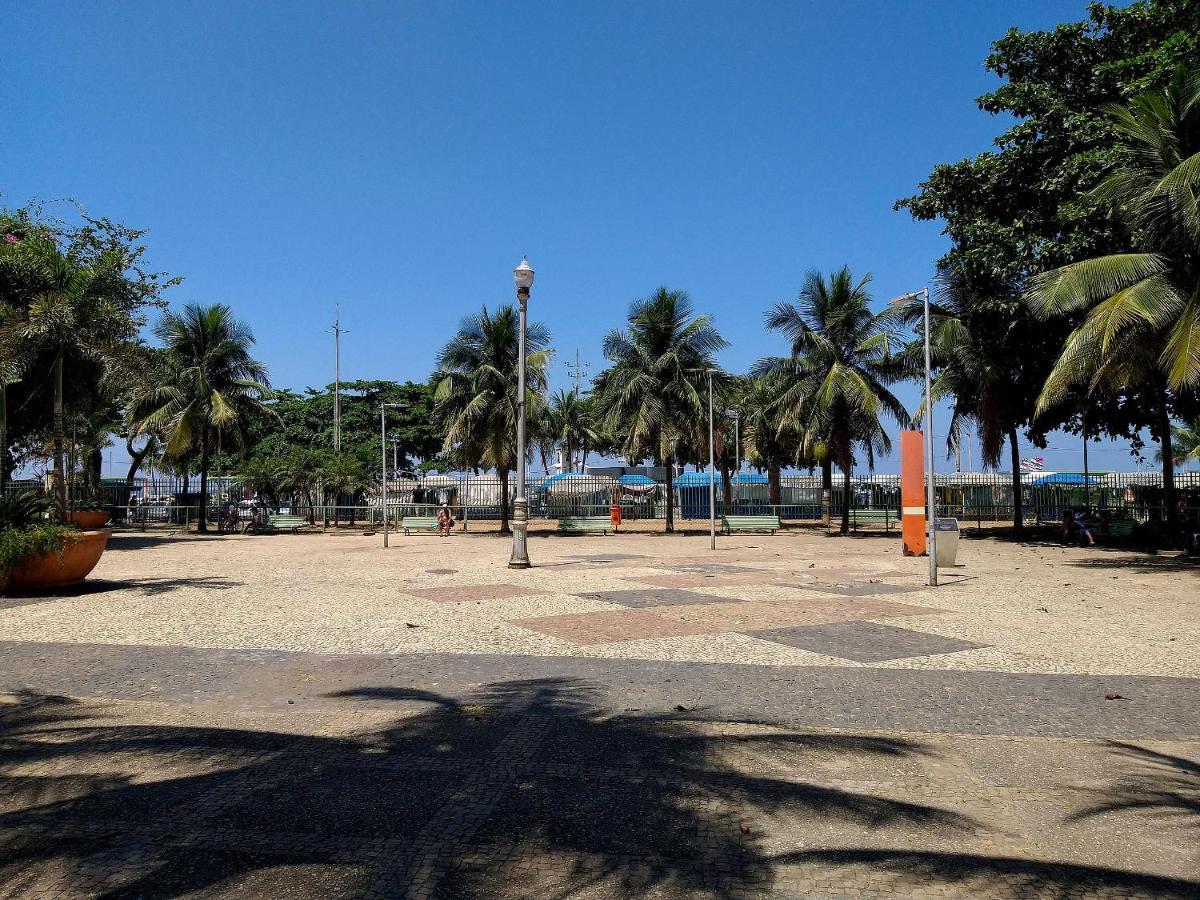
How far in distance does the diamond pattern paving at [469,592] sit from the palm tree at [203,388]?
24.2 meters

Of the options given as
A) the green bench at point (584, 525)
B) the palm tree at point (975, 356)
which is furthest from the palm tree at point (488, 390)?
the palm tree at point (975, 356)

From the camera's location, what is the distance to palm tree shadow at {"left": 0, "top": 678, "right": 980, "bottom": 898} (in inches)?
140

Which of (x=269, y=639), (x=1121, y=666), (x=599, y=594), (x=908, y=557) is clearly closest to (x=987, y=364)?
(x=908, y=557)

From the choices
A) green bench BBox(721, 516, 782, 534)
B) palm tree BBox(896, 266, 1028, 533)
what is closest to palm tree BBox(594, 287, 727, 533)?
green bench BBox(721, 516, 782, 534)

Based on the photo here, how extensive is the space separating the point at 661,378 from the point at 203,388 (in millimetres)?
18861

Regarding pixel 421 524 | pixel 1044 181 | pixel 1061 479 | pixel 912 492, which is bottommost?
pixel 421 524

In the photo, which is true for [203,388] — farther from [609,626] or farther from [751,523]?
[609,626]

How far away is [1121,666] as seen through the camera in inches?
310

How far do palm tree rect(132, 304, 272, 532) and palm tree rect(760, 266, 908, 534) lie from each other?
22.4 metres

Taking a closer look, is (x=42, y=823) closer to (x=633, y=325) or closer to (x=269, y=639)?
(x=269, y=639)

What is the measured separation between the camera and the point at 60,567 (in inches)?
499

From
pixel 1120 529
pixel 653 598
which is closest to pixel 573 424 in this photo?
pixel 1120 529

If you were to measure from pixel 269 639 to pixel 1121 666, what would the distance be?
847 cm

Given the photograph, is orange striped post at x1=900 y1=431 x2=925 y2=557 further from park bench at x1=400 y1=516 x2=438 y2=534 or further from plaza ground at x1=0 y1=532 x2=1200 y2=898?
park bench at x1=400 y1=516 x2=438 y2=534
